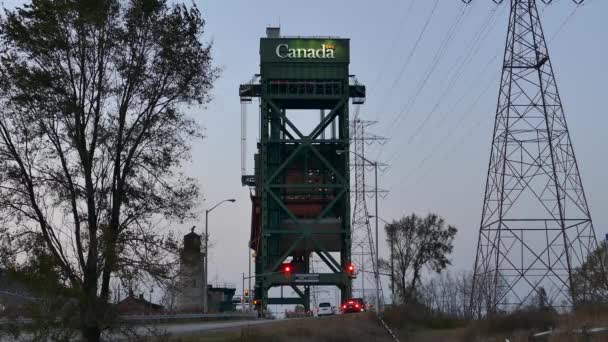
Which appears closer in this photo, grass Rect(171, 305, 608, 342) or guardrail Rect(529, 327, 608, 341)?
guardrail Rect(529, 327, 608, 341)

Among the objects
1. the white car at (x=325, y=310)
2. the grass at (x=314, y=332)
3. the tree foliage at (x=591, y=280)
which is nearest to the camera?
the grass at (x=314, y=332)

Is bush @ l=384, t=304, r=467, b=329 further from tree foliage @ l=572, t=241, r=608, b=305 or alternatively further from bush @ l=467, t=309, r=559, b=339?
bush @ l=467, t=309, r=559, b=339

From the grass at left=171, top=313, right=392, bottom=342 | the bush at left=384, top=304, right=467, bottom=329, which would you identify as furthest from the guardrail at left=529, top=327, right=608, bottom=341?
the bush at left=384, top=304, right=467, bottom=329

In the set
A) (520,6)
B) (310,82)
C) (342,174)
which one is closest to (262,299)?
(342,174)

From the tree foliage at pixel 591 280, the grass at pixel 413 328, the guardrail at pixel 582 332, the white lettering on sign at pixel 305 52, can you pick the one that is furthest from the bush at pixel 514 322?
the white lettering on sign at pixel 305 52

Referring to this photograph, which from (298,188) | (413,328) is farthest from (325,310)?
(413,328)

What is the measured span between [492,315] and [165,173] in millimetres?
20937

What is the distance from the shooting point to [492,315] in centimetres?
3728

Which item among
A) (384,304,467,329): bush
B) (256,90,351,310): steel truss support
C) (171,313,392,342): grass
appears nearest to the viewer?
(171,313,392,342): grass

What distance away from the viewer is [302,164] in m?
91.6

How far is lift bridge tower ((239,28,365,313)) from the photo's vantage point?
8706 cm

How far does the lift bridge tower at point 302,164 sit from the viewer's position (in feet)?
286

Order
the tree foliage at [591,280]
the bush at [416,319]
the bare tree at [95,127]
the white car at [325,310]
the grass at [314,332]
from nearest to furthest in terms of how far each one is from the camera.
→ the bare tree at [95,127]
the grass at [314,332]
the tree foliage at [591,280]
the bush at [416,319]
the white car at [325,310]

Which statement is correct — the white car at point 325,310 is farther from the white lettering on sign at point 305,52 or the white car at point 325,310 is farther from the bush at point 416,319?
the white lettering on sign at point 305,52
